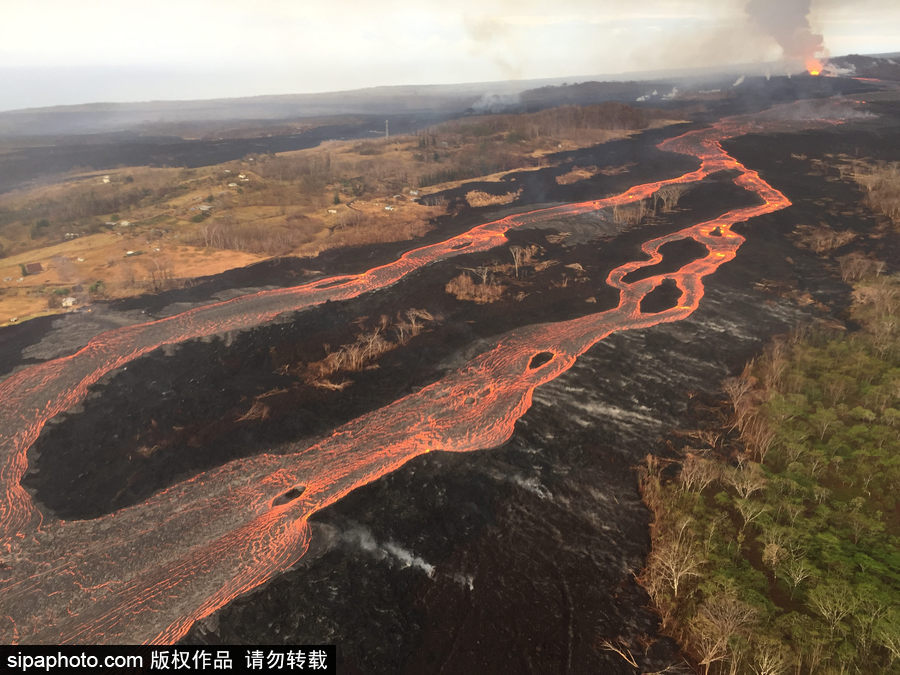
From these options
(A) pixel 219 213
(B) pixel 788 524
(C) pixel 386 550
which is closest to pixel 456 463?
(C) pixel 386 550

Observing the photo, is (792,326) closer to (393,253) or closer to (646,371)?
(646,371)

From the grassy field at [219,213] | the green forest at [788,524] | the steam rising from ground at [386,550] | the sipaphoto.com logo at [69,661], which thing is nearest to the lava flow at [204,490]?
the sipaphoto.com logo at [69,661]

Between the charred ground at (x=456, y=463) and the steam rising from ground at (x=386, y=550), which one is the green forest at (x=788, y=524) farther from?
the steam rising from ground at (x=386, y=550)

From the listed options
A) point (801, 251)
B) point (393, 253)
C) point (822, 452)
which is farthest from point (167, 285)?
point (801, 251)

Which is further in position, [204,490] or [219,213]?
[219,213]

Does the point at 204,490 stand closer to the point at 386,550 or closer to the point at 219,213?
the point at 386,550

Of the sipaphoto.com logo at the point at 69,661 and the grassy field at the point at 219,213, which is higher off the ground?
the grassy field at the point at 219,213
